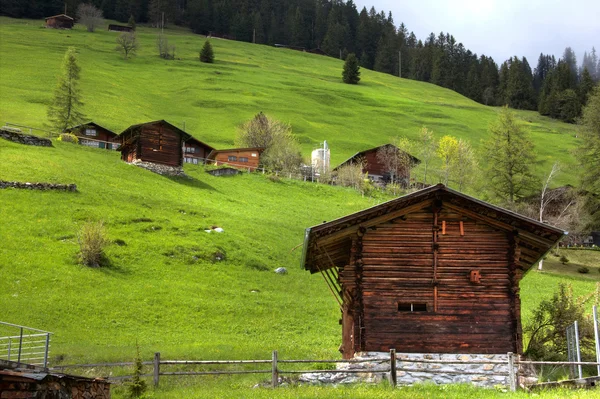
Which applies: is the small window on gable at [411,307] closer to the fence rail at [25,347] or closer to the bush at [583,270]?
the fence rail at [25,347]

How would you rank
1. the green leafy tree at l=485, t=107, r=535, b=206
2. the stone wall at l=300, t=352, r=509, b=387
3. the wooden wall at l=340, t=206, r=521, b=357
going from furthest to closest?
1. the green leafy tree at l=485, t=107, r=535, b=206
2. the wooden wall at l=340, t=206, r=521, b=357
3. the stone wall at l=300, t=352, r=509, b=387

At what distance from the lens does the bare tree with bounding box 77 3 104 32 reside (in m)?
183

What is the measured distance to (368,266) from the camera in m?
22.7

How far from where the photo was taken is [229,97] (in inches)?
5002

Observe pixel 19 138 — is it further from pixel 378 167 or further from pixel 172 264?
pixel 378 167

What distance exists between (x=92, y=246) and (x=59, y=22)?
A: 153525mm

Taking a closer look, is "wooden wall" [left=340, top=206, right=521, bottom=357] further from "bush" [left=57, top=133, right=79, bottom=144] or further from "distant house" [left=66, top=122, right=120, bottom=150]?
"distant house" [left=66, top=122, right=120, bottom=150]

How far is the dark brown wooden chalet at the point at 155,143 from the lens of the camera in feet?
215

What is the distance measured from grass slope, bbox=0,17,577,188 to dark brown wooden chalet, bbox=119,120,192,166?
21.0 metres

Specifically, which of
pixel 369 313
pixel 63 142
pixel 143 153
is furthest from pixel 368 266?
pixel 63 142

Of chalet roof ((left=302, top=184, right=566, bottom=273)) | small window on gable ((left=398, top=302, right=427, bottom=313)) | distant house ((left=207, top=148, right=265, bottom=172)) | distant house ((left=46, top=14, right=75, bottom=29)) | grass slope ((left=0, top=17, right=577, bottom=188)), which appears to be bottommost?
small window on gable ((left=398, top=302, right=427, bottom=313))

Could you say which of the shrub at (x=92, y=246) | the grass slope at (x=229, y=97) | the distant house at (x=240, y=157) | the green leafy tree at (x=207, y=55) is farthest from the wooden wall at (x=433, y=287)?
the green leafy tree at (x=207, y=55)

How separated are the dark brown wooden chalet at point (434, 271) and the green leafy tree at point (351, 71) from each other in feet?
469

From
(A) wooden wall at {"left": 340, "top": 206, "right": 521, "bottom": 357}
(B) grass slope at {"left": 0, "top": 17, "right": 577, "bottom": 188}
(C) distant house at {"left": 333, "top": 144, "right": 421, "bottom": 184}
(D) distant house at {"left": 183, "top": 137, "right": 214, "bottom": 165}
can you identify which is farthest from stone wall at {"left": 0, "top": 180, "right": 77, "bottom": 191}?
(C) distant house at {"left": 333, "top": 144, "right": 421, "bottom": 184}
